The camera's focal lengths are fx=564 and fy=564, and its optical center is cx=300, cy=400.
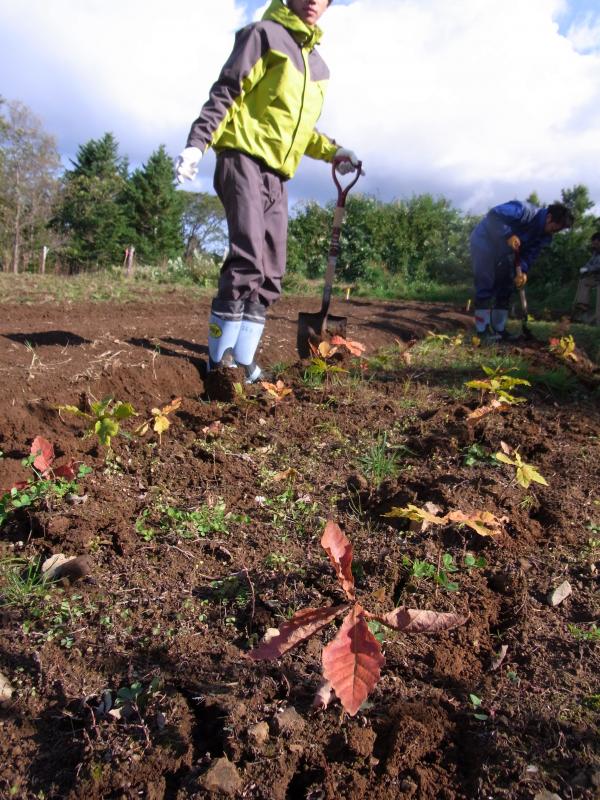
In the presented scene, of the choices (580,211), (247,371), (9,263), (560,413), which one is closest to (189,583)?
(247,371)

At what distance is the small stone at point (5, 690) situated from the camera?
1.12 m

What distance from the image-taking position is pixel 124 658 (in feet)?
4.02

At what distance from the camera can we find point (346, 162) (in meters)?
3.91

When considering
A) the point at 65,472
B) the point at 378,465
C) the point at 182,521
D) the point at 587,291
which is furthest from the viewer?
the point at 587,291

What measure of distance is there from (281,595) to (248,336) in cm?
212

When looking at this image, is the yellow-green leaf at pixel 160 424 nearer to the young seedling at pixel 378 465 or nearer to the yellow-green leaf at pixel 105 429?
the yellow-green leaf at pixel 105 429

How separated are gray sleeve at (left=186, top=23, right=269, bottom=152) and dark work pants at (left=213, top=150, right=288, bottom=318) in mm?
236

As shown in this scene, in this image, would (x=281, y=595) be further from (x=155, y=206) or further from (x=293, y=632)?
(x=155, y=206)

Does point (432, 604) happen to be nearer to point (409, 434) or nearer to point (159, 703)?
point (159, 703)

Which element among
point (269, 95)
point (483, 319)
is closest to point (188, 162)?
point (269, 95)

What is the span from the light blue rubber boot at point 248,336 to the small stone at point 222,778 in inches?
99.8

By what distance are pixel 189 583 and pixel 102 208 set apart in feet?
102

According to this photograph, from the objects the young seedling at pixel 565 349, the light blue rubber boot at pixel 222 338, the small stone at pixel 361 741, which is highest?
the young seedling at pixel 565 349

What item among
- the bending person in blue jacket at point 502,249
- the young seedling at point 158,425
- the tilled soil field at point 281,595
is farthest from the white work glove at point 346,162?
the bending person in blue jacket at point 502,249
